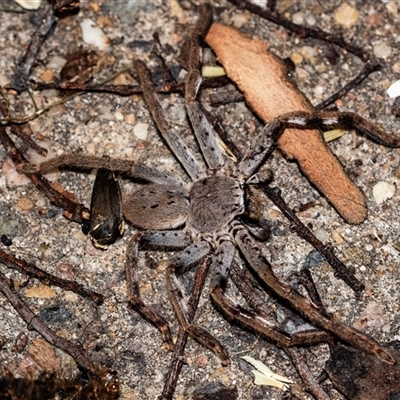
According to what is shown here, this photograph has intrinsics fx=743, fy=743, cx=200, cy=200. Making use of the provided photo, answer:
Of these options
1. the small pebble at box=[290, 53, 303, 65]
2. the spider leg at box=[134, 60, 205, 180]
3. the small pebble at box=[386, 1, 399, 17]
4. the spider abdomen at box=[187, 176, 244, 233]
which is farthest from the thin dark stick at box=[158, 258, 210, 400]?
the small pebble at box=[386, 1, 399, 17]

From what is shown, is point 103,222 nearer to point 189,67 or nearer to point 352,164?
point 189,67

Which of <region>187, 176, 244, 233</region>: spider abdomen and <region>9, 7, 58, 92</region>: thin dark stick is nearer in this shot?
<region>187, 176, 244, 233</region>: spider abdomen

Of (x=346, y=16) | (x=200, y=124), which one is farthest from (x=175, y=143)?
(x=346, y=16)

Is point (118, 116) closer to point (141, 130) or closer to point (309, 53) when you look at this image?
point (141, 130)

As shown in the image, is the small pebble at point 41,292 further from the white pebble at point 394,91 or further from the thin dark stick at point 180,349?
the white pebble at point 394,91

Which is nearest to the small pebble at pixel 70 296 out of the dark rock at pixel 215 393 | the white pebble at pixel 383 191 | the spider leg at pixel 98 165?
the spider leg at pixel 98 165

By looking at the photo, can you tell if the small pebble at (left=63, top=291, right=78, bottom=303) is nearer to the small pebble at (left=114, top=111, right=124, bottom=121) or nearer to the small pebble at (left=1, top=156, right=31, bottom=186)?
the small pebble at (left=1, top=156, right=31, bottom=186)
